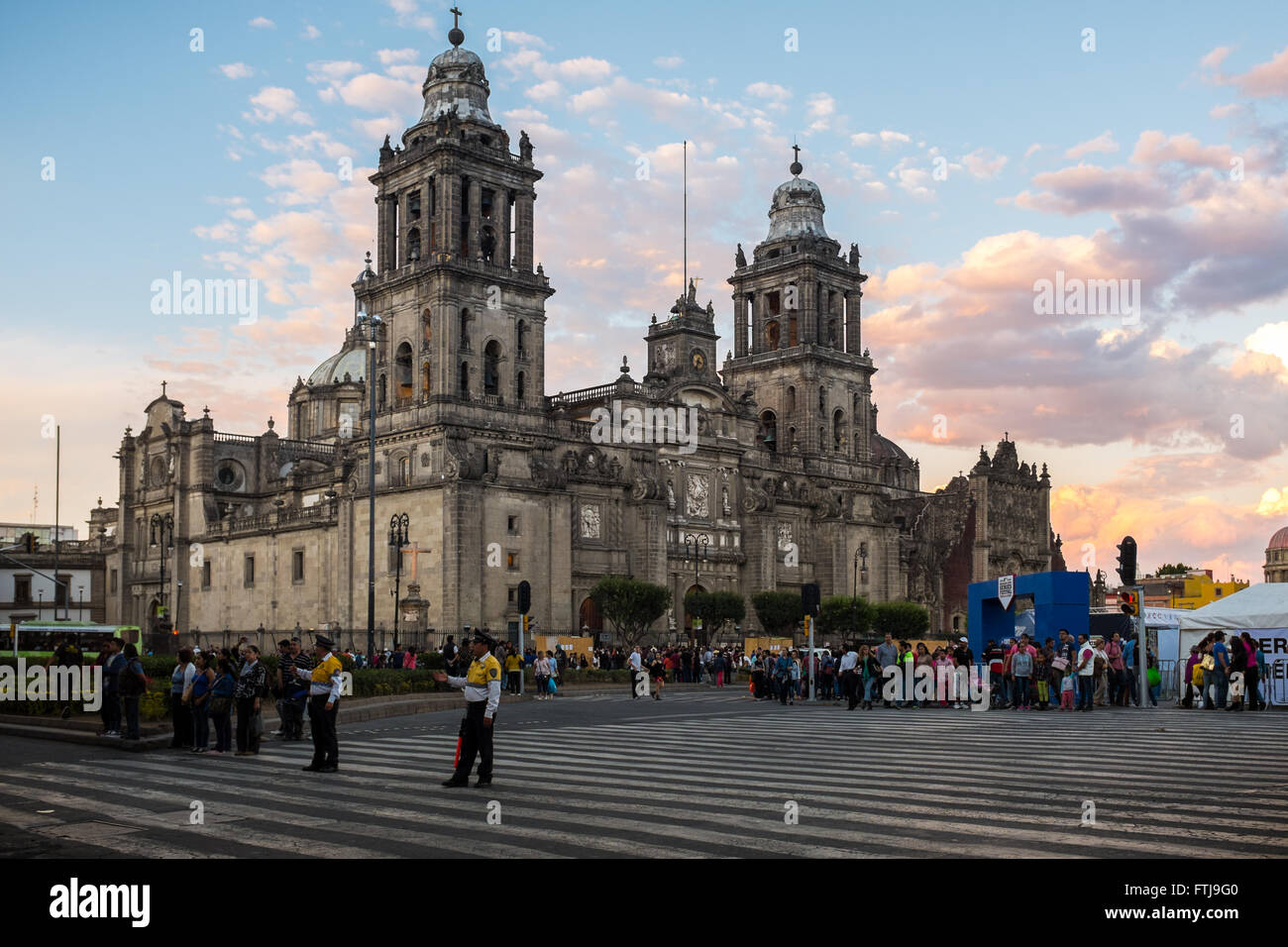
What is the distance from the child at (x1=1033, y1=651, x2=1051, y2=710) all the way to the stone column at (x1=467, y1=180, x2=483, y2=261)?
38889 mm

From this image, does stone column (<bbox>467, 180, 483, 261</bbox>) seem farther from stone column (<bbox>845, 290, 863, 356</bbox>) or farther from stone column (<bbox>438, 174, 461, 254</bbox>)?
stone column (<bbox>845, 290, 863, 356</bbox>)

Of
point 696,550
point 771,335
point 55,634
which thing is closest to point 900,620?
point 696,550

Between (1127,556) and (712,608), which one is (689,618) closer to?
(712,608)

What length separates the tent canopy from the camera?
95.2ft

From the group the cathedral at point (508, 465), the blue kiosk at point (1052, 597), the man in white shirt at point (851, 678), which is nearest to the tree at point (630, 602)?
the cathedral at point (508, 465)

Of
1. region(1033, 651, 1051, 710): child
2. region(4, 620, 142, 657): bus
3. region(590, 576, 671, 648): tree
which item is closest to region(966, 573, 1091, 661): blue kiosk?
region(1033, 651, 1051, 710): child

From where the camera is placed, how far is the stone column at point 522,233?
6269cm

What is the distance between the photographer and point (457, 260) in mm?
59875

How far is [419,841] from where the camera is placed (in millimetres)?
10188

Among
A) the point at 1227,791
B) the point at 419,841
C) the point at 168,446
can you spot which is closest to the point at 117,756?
the point at 419,841

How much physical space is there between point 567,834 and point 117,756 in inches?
409

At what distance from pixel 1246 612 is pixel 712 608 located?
1550 inches

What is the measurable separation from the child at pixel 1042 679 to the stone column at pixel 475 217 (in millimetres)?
38889
